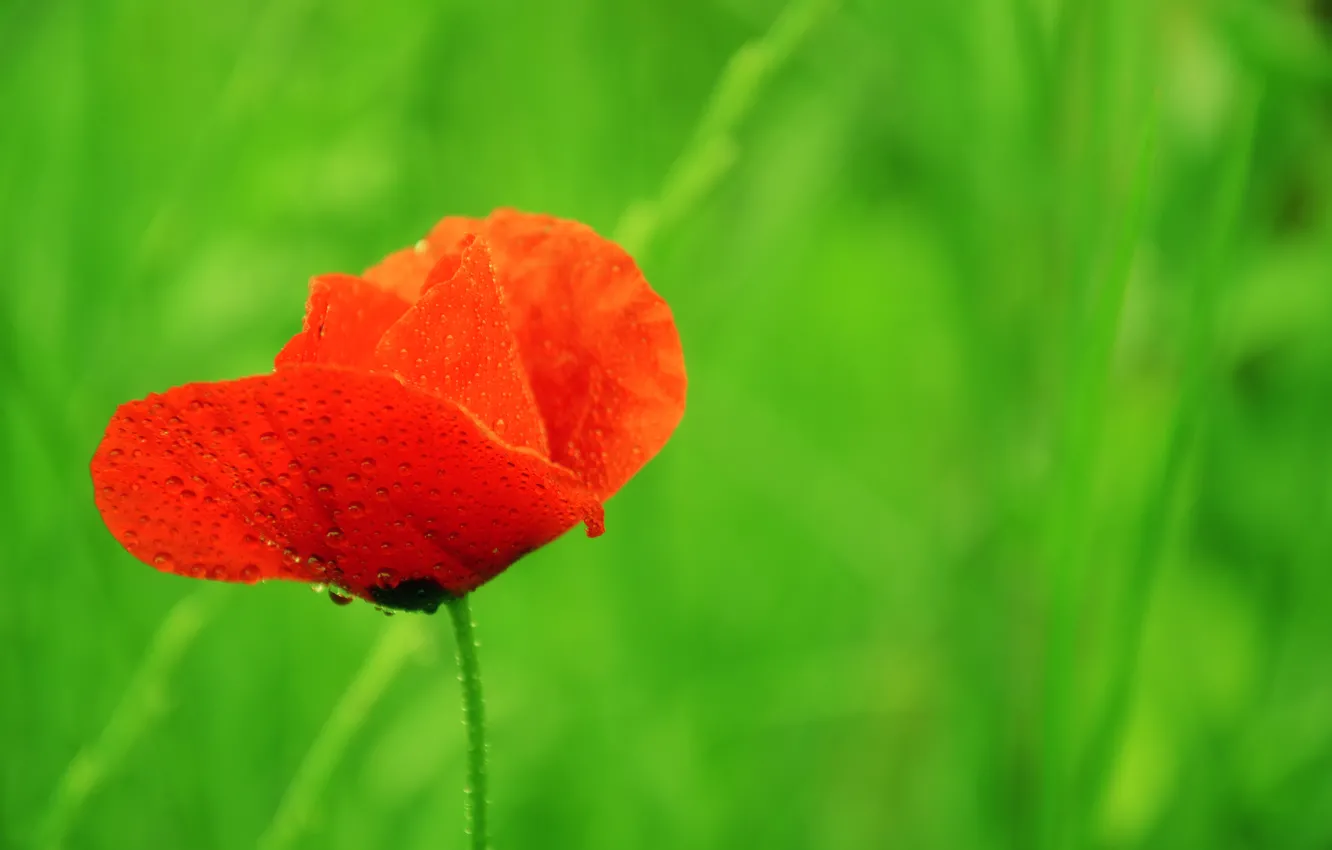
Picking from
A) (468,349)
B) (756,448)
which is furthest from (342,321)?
(756,448)

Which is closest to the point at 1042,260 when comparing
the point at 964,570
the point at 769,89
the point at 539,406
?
the point at 964,570

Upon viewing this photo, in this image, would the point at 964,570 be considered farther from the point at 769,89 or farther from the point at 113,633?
the point at 769,89

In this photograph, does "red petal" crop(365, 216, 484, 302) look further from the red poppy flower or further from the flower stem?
the flower stem

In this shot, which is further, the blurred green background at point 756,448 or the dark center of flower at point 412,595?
the blurred green background at point 756,448

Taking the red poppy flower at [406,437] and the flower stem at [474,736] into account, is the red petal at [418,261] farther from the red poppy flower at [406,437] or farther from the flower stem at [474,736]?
the flower stem at [474,736]

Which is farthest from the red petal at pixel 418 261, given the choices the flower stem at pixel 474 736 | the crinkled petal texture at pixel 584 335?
the flower stem at pixel 474 736

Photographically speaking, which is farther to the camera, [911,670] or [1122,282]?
[911,670]
